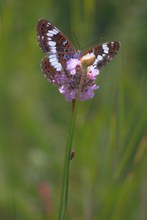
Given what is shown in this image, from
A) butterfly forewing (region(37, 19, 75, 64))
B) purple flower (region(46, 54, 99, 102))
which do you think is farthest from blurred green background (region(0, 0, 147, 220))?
purple flower (region(46, 54, 99, 102))

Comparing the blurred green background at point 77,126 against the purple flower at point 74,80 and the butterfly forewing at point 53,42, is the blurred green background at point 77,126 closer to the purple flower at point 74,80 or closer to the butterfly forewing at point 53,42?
the butterfly forewing at point 53,42

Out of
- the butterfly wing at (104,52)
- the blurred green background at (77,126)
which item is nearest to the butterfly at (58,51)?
the butterfly wing at (104,52)

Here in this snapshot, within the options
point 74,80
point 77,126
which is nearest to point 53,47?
point 74,80

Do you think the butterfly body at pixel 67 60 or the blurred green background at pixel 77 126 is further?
the blurred green background at pixel 77 126

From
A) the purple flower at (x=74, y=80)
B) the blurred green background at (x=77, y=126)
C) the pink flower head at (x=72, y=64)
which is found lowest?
the blurred green background at (x=77, y=126)

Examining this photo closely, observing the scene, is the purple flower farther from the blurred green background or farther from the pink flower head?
the blurred green background

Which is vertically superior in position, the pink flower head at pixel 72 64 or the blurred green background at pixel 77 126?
the pink flower head at pixel 72 64

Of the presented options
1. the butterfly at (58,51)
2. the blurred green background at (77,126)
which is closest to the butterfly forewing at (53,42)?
the butterfly at (58,51)
